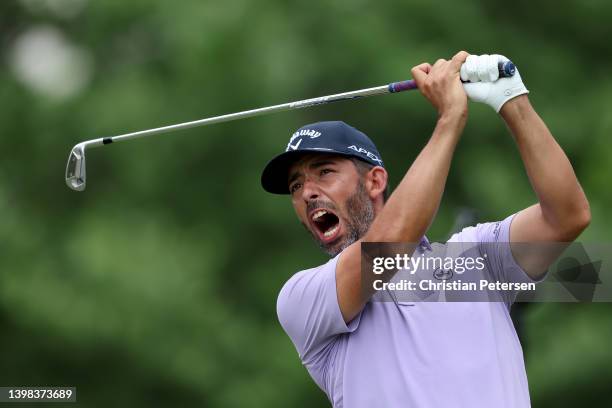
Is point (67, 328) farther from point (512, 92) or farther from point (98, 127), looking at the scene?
point (512, 92)

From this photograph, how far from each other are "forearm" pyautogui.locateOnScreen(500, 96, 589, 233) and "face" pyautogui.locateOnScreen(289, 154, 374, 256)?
0.58 m

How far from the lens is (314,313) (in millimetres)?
3467

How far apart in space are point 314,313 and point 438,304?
332 mm

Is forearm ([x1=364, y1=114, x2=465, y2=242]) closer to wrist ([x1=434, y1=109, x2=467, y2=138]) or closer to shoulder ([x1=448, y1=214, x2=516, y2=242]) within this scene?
wrist ([x1=434, y1=109, x2=467, y2=138])

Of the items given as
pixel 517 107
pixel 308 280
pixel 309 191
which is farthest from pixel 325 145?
pixel 517 107

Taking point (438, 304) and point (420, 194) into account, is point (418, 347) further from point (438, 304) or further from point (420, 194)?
point (420, 194)

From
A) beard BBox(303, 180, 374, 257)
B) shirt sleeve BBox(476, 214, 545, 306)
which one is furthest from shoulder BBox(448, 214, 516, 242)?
beard BBox(303, 180, 374, 257)

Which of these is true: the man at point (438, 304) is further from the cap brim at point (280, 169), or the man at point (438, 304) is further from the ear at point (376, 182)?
the cap brim at point (280, 169)

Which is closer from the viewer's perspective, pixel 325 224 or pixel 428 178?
pixel 428 178

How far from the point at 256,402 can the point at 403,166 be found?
1.94 m

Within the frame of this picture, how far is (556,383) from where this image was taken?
8.27 metres

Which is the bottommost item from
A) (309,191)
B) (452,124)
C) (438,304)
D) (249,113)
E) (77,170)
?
(438,304)

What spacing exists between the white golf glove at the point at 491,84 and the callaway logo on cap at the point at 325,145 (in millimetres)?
562

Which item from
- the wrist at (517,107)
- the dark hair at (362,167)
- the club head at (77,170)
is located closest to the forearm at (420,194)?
the wrist at (517,107)
